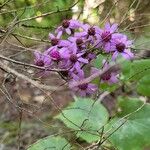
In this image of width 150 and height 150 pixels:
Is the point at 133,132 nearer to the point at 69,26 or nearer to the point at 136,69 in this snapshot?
the point at 136,69

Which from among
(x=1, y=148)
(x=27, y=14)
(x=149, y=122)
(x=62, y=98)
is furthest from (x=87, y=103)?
(x=62, y=98)

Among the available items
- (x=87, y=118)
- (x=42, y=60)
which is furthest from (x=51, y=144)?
(x=42, y=60)

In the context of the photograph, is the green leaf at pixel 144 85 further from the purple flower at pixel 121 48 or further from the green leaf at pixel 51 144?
the green leaf at pixel 51 144

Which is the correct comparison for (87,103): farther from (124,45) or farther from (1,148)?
(1,148)

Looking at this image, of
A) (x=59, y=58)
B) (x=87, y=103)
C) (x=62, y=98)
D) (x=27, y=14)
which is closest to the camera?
(x=59, y=58)

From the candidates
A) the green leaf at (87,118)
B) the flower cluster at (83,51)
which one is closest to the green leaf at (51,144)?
the green leaf at (87,118)

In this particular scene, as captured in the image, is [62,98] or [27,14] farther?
[62,98]

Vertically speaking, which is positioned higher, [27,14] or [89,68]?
[27,14]
